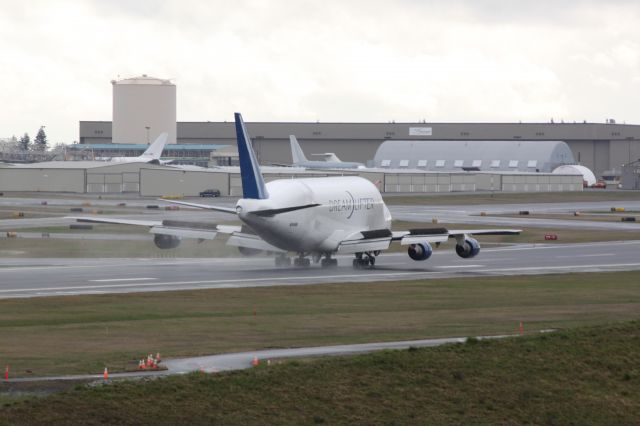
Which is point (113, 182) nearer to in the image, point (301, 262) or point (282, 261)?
point (282, 261)

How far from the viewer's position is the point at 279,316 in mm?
45781

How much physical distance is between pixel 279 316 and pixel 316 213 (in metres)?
22.4

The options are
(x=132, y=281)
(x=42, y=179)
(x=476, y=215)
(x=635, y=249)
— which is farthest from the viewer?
(x=42, y=179)

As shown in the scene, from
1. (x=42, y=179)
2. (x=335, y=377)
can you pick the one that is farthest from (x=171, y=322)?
(x=42, y=179)

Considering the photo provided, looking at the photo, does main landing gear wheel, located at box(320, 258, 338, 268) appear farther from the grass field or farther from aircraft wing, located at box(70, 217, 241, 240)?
the grass field

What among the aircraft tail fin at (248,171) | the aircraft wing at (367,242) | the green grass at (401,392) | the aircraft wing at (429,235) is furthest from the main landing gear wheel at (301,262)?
the green grass at (401,392)

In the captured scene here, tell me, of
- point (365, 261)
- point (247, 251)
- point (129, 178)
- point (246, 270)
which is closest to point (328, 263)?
point (365, 261)

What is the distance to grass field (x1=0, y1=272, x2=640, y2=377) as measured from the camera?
119 feet

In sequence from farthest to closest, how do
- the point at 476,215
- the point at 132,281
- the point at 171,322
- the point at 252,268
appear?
1. the point at 476,215
2. the point at 252,268
3. the point at 132,281
4. the point at 171,322

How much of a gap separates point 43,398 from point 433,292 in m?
30.7

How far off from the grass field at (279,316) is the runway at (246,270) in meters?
3.39

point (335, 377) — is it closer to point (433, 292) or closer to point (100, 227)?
point (433, 292)

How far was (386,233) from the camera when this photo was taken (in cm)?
6950

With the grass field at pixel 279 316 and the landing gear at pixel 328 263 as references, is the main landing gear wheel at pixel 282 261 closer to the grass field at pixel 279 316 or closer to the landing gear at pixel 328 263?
the landing gear at pixel 328 263
